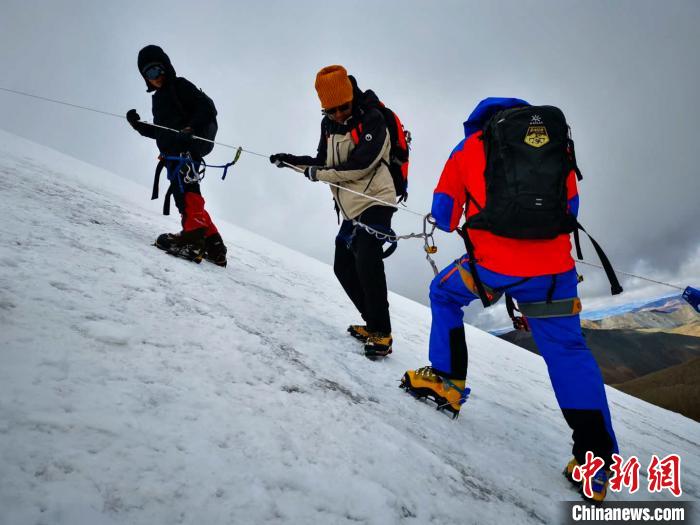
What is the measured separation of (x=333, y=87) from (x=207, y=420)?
2467 mm

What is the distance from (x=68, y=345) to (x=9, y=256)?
105 cm

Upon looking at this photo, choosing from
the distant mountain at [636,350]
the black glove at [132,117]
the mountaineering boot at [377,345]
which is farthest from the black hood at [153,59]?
the distant mountain at [636,350]

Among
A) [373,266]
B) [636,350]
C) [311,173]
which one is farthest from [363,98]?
[636,350]

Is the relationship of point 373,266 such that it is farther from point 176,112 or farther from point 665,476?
point 176,112

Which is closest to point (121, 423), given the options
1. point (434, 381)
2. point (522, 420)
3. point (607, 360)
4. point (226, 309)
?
point (226, 309)

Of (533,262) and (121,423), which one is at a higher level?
(533,262)

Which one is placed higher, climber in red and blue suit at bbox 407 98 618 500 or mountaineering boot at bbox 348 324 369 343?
climber in red and blue suit at bbox 407 98 618 500

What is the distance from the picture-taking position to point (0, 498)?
753 mm

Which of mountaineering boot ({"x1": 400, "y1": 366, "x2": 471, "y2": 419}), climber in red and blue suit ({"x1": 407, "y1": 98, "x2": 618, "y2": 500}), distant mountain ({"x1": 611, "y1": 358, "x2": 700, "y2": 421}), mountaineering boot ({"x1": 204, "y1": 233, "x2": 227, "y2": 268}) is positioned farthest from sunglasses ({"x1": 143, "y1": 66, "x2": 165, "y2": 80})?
distant mountain ({"x1": 611, "y1": 358, "x2": 700, "y2": 421})

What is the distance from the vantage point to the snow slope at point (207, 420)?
920mm

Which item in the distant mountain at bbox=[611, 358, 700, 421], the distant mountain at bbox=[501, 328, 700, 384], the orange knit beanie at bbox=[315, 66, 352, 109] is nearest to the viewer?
the orange knit beanie at bbox=[315, 66, 352, 109]

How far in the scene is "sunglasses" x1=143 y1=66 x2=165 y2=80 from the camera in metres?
3.42

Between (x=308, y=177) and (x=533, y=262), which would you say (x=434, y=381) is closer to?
(x=533, y=262)

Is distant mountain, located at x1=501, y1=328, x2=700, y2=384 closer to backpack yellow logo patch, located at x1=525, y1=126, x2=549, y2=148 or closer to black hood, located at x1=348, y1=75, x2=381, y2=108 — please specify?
black hood, located at x1=348, y1=75, x2=381, y2=108
